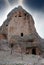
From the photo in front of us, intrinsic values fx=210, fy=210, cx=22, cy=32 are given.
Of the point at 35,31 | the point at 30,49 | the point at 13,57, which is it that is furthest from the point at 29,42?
the point at 13,57

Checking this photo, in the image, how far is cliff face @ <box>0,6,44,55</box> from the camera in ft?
137

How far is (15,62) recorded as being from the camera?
28.0 m

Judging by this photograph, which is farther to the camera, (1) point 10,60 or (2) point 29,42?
(2) point 29,42

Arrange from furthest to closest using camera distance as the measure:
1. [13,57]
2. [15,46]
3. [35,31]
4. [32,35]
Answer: [35,31] < [32,35] < [15,46] < [13,57]

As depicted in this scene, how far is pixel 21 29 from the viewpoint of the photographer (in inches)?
1780

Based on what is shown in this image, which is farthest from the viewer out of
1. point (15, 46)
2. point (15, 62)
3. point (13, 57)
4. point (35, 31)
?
point (35, 31)

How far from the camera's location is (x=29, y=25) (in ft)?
151

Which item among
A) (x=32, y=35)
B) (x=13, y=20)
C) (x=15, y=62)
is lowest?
(x=15, y=62)

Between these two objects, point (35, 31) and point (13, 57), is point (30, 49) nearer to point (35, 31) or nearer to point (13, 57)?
point (35, 31)

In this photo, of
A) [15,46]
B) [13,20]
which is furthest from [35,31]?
[15,46]

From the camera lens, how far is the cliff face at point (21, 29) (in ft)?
137

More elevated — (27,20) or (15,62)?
(27,20)

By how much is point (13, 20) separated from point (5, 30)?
277cm

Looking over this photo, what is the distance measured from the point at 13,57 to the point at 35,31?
56.4ft
